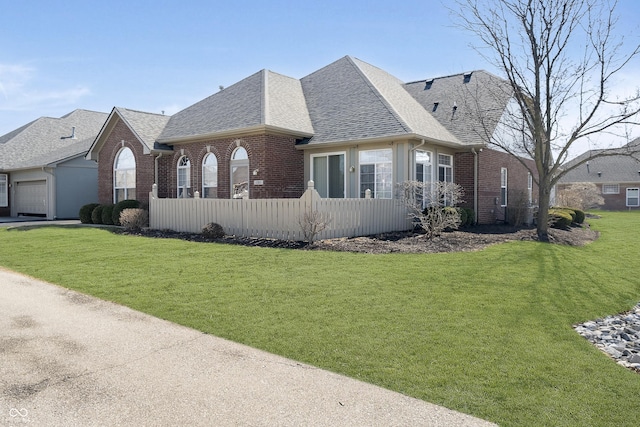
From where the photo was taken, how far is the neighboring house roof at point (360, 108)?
1695 cm

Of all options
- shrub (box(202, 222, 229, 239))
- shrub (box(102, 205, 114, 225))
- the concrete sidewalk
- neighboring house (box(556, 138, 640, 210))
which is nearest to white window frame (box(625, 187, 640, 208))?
neighboring house (box(556, 138, 640, 210))

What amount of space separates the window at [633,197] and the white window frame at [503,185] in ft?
104

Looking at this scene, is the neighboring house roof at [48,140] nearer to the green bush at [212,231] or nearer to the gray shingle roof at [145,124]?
the gray shingle roof at [145,124]

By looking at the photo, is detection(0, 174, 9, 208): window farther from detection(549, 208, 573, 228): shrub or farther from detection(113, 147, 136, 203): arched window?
detection(549, 208, 573, 228): shrub

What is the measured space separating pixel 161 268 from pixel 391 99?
43.2ft

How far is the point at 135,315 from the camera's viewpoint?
619 centimetres

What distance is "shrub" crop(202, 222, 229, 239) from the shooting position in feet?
47.4

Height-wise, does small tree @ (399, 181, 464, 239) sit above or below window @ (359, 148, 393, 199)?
below

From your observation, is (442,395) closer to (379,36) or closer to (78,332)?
(78,332)

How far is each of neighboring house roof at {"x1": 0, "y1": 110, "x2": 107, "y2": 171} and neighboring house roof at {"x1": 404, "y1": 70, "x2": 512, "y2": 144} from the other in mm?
19924

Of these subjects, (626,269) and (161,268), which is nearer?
(161,268)

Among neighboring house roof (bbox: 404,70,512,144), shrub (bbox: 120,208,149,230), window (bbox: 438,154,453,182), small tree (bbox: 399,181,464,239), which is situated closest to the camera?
small tree (bbox: 399,181,464,239)

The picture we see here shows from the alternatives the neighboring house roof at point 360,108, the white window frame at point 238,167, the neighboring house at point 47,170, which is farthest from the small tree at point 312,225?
the neighboring house at point 47,170

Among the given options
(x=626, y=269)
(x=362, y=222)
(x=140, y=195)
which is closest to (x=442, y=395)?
(x=626, y=269)
